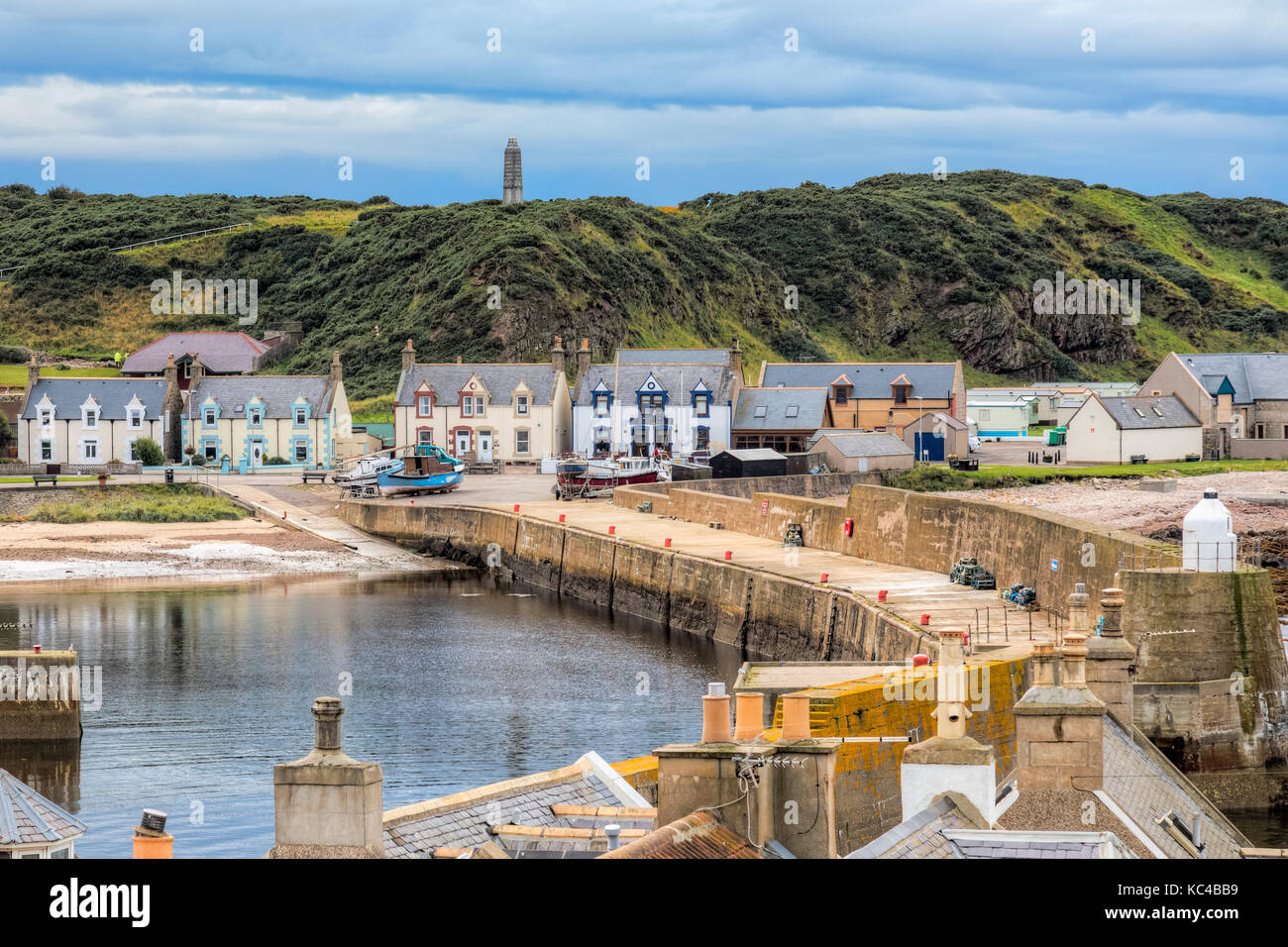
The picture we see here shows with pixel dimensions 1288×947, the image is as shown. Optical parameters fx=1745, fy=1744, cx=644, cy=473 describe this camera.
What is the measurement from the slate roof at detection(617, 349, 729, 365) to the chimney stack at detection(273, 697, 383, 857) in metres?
76.6

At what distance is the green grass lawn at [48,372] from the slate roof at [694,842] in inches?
3460

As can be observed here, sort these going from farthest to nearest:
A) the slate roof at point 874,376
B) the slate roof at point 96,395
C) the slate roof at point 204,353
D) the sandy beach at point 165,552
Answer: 1. the slate roof at point 204,353
2. the slate roof at point 874,376
3. the slate roof at point 96,395
4. the sandy beach at point 165,552

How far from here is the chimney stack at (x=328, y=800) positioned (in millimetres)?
11547

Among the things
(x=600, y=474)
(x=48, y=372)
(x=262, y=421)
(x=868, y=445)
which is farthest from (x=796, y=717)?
(x=48, y=372)

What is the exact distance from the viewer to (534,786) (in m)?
16.3

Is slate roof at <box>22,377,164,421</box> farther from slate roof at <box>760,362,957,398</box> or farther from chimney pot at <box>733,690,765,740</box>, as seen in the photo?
chimney pot at <box>733,690,765,740</box>

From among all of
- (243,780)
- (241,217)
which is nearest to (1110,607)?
(243,780)

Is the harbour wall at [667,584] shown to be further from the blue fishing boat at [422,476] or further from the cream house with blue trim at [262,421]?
the cream house with blue trim at [262,421]

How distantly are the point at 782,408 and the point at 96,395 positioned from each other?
107ft

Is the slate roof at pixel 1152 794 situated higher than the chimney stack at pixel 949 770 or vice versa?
the chimney stack at pixel 949 770

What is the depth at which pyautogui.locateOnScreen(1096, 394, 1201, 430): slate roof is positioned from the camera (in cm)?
8231

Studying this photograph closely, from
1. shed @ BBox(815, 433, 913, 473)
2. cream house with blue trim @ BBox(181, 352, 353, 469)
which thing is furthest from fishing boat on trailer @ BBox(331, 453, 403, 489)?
shed @ BBox(815, 433, 913, 473)

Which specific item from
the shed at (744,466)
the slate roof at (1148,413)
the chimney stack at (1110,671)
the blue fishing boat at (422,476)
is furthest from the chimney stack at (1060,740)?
the slate roof at (1148,413)
